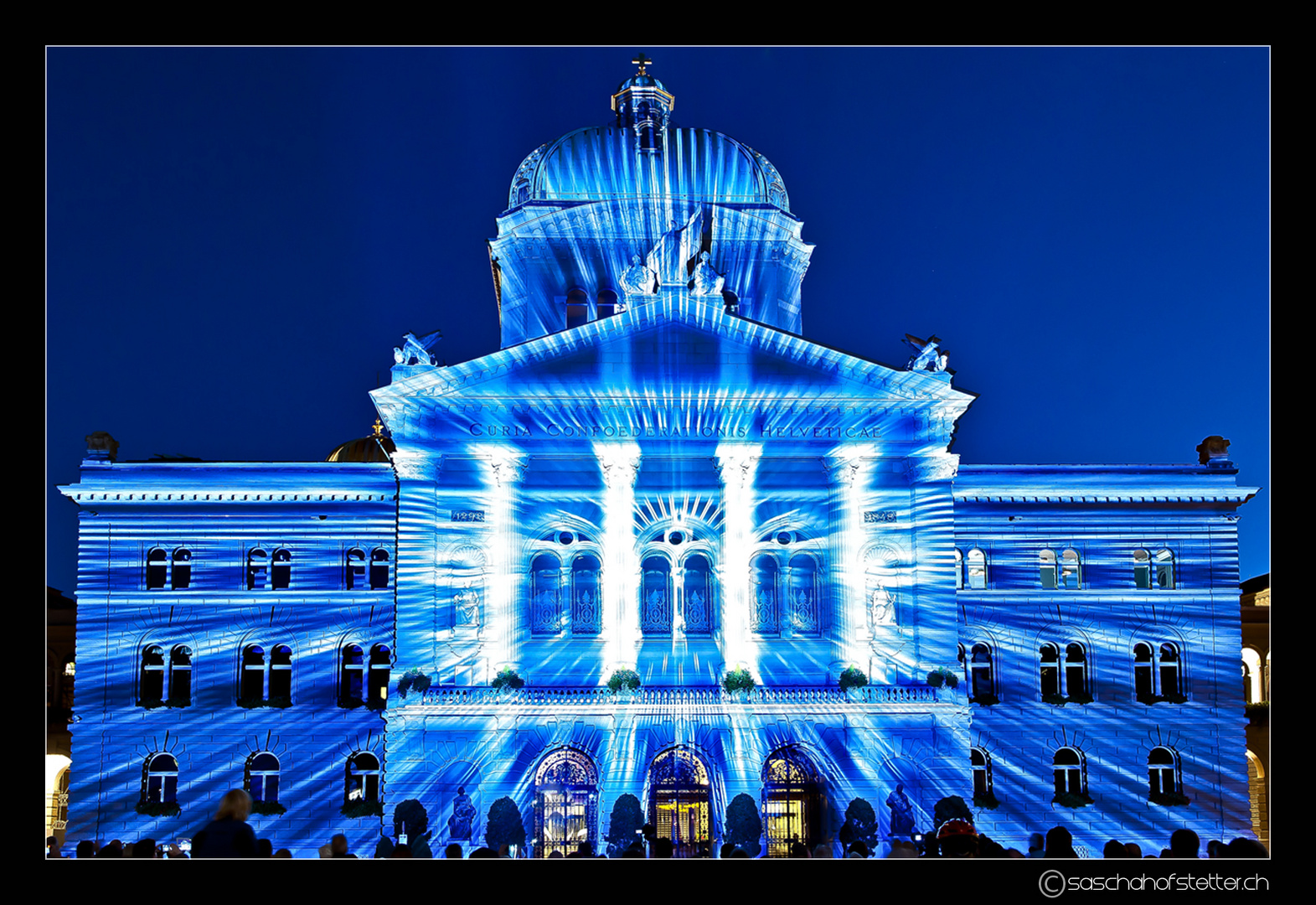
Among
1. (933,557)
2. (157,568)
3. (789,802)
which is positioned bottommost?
(789,802)

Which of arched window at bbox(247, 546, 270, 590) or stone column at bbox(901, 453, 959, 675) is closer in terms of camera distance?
stone column at bbox(901, 453, 959, 675)

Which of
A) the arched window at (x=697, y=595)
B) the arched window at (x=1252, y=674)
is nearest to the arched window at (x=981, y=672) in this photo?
the arched window at (x=697, y=595)

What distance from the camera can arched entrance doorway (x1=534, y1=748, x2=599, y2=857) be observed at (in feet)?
92.3

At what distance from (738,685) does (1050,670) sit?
10810 millimetres

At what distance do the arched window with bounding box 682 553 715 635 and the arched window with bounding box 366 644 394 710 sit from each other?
8756mm

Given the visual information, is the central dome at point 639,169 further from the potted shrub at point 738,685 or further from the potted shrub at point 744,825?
the potted shrub at point 744,825

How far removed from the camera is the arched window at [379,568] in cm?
3262

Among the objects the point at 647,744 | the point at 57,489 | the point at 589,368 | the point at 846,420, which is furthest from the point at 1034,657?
the point at 57,489

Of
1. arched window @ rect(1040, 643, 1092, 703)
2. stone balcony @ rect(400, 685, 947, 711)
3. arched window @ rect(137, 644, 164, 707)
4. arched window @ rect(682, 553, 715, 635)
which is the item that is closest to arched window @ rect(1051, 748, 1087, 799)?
arched window @ rect(1040, 643, 1092, 703)

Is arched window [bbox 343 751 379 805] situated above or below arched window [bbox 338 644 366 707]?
below

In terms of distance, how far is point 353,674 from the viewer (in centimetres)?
3225

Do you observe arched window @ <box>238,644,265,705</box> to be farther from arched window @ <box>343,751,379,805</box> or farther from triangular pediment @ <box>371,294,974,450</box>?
triangular pediment @ <box>371,294,974,450</box>

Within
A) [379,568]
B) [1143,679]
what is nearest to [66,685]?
[379,568]

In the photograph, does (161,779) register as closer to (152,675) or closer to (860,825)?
(152,675)
